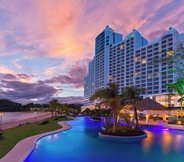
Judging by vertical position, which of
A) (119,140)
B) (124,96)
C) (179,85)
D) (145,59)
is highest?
(145,59)

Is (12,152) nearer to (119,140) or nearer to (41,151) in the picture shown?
(41,151)

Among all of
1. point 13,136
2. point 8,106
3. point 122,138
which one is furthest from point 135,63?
point 8,106

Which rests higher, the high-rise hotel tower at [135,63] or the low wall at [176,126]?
the high-rise hotel tower at [135,63]

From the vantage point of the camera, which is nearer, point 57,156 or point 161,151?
point 57,156

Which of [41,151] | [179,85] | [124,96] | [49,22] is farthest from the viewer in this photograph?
[179,85]

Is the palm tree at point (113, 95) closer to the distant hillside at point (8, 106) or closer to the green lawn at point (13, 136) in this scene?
the green lawn at point (13, 136)

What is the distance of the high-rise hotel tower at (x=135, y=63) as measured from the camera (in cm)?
7638

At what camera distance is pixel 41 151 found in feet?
36.9

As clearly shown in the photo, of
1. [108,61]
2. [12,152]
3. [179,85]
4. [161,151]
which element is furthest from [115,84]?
[108,61]

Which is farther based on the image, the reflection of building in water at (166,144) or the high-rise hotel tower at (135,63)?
the high-rise hotel tower at (135,63)

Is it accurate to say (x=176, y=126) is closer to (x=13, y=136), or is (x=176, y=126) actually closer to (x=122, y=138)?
(x=122, y=138)

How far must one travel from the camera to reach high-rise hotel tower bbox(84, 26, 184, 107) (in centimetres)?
7638

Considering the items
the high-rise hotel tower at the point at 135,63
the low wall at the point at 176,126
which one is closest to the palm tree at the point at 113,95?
the low wall at the point at 176,126

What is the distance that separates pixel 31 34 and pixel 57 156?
1737 centimetres
